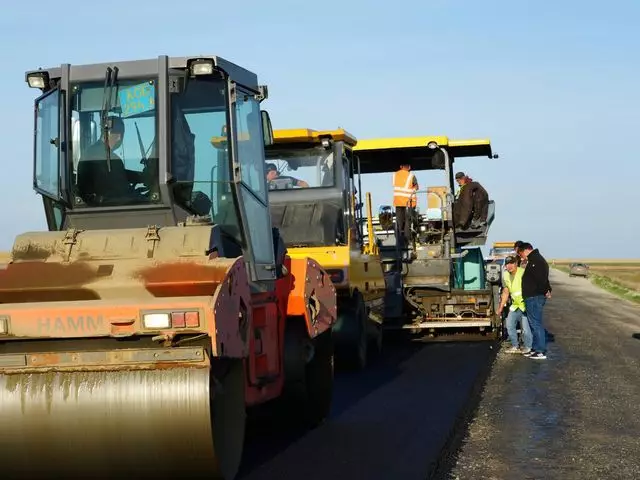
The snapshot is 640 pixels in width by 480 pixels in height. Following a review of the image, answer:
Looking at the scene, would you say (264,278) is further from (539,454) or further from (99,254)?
(539,454)

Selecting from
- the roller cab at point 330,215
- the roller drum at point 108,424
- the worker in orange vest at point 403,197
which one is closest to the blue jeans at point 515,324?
the worker in orange vest at point 403,197

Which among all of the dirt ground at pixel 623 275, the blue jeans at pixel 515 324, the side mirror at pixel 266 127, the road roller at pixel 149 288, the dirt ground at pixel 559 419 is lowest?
the dirt ground at pixel 559 419

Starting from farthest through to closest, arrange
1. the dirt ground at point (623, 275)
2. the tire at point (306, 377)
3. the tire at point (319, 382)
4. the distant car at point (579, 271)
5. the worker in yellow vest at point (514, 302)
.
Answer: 1. the distant car at point (579, 271)
2. the dirt ground at point (623, 275)
3. the worker in yellow vest at point (514, 302)
4. the tire at point (319, 382)
5. the tire at point (306, 377)

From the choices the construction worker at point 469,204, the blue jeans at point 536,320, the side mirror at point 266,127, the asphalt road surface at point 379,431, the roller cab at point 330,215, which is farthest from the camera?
the construction worker at point 469,204

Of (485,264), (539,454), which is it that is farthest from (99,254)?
(485,264)

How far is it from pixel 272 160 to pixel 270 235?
5.89 meters

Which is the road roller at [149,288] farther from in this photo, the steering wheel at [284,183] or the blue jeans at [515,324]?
the blue jeans at [515,324]

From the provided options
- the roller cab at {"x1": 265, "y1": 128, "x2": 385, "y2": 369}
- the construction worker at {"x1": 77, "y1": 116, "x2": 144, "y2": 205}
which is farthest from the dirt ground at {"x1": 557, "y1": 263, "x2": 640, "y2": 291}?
the construction worker at {"x1": 77, "y1": 116, "x2": 144, "y2": 205}

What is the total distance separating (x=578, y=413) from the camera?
30.8 ft

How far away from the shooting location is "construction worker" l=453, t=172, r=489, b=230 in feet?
54.0

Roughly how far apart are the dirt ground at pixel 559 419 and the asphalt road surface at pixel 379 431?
0.26m

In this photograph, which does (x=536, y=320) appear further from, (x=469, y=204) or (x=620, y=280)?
(x=620, y=280)

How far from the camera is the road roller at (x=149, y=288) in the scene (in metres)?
5.62

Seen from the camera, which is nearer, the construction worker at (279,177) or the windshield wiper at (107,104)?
the windshield wiper at (107,104)
